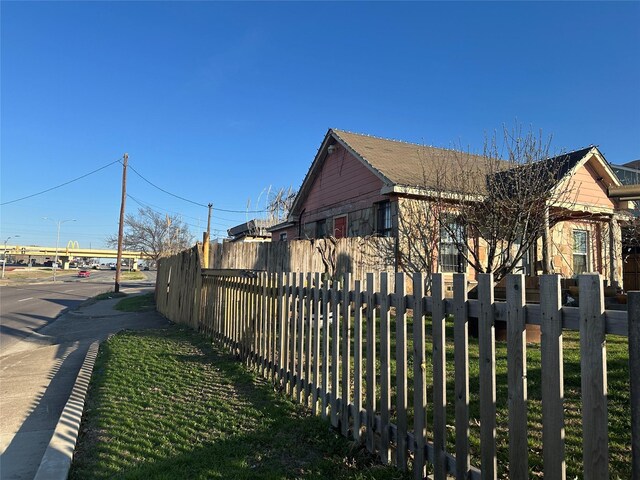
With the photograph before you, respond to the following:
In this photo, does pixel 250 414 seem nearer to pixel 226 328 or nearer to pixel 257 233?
pixel 226 328

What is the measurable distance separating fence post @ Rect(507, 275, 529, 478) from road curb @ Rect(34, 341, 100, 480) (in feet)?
10.4

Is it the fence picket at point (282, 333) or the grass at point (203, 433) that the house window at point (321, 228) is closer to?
the grass at point (203, 433)

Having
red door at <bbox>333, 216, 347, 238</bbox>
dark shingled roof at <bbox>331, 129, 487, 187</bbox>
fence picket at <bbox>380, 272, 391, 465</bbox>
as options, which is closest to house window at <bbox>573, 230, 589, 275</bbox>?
dark shingled roof at <bbox>331, 129, 487, 187</bbox>

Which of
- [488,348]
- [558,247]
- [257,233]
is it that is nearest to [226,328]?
[488,348]

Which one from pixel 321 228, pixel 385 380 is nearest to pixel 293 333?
pixel 385 380

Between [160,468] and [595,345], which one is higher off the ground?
[595,345]

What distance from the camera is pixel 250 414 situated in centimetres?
451

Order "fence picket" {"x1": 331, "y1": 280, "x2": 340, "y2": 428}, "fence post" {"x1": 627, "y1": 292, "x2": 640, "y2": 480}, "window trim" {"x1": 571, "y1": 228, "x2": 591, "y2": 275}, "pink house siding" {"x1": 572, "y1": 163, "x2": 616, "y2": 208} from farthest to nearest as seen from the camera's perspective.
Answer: "window trim" {"x1": 571, "y1": 228, "x2": 591, "y2": 275} < "pink house siding" {"x1": 572, "y1": 163, "x2": 616, "y2": 208} < "fence picket" {"x1": 331, "y1": 280, "x2": 340, "y2": 428} < "fence post" {"x1": 627, "y1": 292, "x2": 640, "y2": 480}

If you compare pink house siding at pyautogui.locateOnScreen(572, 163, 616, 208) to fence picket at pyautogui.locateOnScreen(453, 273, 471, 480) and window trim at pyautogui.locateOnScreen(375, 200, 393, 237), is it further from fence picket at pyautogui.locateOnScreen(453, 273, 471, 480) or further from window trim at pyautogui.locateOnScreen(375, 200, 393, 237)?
fence picket at pyautogui.locateOnScreen(453, 273, 471, 480)

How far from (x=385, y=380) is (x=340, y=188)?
1282 centimetres

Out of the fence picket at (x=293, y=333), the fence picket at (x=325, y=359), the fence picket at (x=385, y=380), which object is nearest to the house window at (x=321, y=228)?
the fence picket at (x=293, y=333)

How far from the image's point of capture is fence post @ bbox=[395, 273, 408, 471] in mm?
3215

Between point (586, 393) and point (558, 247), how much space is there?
1406 centimetres

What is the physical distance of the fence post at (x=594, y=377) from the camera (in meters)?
2.07
